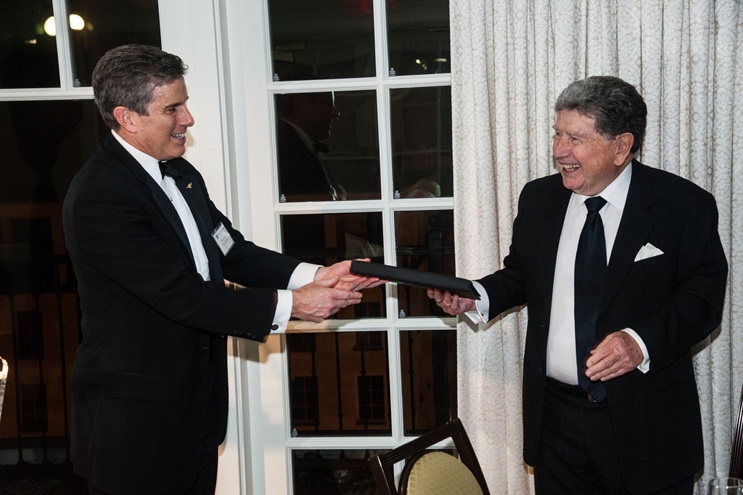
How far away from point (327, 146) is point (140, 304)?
3.94 feet

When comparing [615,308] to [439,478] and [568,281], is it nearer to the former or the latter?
[568,281]

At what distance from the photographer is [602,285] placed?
2.36 meters

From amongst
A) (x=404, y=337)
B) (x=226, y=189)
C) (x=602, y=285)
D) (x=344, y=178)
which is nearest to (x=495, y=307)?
(x=602, y=285)

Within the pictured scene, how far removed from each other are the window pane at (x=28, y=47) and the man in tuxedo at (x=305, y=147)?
0.93 meters

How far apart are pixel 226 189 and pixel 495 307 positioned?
116 centimetres

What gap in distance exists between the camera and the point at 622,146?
2416 mm

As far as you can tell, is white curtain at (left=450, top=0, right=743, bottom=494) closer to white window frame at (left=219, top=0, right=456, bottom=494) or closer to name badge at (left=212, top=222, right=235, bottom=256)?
white window frame at (left=219, top=0, right=456, bottom=494)

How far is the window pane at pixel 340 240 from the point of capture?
10.8 feet

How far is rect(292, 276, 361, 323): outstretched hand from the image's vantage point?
8.38ft

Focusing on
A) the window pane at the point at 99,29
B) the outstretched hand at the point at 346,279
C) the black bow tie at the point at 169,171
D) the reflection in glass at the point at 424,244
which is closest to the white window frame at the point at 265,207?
the reflection in glass at the point at 424,244

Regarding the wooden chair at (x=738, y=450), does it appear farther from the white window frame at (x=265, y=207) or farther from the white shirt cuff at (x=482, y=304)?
the white window frame at (x=265, y=207)

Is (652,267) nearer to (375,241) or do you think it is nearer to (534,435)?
(534,435)

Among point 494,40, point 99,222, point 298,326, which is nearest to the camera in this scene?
point 99,222

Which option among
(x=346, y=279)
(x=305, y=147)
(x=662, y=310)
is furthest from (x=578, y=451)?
(x=305, y=147)
